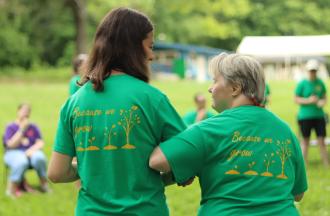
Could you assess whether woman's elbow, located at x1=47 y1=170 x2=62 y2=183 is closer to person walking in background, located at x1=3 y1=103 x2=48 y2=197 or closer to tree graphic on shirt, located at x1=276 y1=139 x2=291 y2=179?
tree graphic on shirt, located at x1=276 y1=139 x2=291 y2=179

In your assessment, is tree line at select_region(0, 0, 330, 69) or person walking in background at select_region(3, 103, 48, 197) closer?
person walking in background at select_region(3, 103, 48, 197)

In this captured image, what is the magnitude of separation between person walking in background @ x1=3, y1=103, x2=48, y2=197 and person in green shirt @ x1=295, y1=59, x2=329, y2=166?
4.28 metres

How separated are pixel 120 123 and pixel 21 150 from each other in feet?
21.8

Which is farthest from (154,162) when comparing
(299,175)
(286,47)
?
(286,47)

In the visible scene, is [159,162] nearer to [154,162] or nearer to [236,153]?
[154,162]

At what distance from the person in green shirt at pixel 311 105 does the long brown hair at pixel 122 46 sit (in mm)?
8179

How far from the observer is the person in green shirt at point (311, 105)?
11102 mm

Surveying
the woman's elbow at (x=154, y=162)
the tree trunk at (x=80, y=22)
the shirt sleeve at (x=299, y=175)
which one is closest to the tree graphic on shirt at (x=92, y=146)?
the woman's elbow at (x=154, y=162)

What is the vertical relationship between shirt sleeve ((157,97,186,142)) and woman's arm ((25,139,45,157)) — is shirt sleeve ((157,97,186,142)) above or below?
above

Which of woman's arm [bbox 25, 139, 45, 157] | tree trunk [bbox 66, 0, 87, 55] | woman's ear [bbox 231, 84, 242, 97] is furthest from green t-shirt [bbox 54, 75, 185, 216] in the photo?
tree trunk [bbox 66, 0, 87, 55]

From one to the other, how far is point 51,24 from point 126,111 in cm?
5387

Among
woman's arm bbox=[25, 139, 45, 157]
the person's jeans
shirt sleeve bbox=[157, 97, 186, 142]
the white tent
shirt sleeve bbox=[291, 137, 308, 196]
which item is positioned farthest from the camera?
the white tent

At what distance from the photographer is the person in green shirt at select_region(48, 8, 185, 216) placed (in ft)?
10.1

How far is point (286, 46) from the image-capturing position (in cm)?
1236
